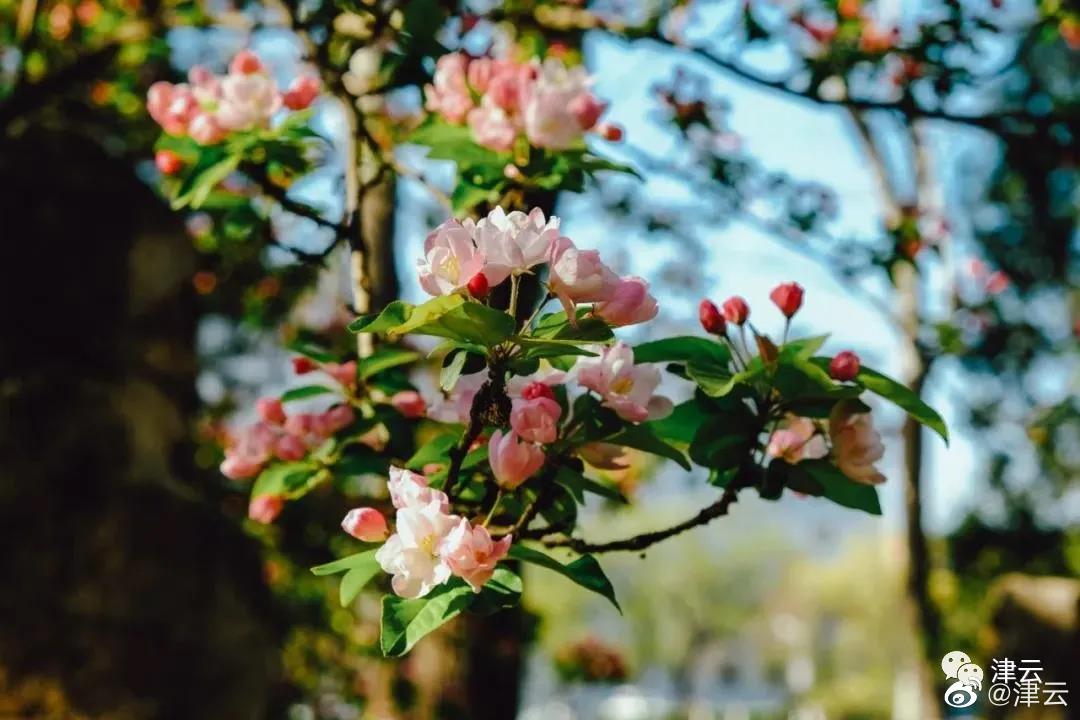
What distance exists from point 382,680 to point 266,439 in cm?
227

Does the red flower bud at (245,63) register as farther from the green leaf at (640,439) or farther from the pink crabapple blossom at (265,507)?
the green leaf at (640,439)

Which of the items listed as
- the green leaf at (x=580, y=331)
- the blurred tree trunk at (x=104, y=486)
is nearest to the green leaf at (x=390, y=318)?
the green leaf at (x=580, y=331)

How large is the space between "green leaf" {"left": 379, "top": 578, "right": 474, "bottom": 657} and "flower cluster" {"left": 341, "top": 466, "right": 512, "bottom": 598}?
0.04 feet

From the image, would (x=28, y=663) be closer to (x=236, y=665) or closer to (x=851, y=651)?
(x=236, y=665)

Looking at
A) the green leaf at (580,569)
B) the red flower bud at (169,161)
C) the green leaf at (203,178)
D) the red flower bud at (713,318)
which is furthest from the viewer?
the red flower bud at (169,161)

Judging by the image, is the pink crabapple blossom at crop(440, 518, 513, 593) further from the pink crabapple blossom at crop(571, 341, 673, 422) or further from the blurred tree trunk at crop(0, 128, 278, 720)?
the blurred tree trunk at crop(0, 128, 278, 720)

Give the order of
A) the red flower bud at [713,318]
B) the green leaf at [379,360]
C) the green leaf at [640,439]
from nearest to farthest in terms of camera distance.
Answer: the green leaf at [640,439] → the red flower bud at [713,318] → the green leaf at [379,360]

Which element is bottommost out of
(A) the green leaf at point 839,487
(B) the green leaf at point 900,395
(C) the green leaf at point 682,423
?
(A) the green leaf at point 839,487

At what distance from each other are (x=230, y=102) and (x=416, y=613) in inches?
34.6

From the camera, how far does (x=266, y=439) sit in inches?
55.7

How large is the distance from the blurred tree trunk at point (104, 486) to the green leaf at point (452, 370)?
6.81ft

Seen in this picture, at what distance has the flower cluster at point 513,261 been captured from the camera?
886mm

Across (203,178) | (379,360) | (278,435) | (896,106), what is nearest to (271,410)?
(278,435)

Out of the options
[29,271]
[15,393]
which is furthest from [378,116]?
[15,393]
